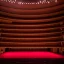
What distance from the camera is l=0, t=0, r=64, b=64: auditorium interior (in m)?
3.24

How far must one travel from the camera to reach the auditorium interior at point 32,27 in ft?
10.6

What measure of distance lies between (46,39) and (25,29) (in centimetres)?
77

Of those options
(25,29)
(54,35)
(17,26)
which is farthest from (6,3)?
Answer: (54,35)

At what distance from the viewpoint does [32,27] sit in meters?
3.72

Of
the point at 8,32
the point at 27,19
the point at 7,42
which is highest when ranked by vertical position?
the point at 27,19

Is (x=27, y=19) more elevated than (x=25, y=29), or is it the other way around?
(x=27, y=19)

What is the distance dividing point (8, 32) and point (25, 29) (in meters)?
0.56

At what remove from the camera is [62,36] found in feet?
10.7

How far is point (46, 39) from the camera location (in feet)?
11.1
